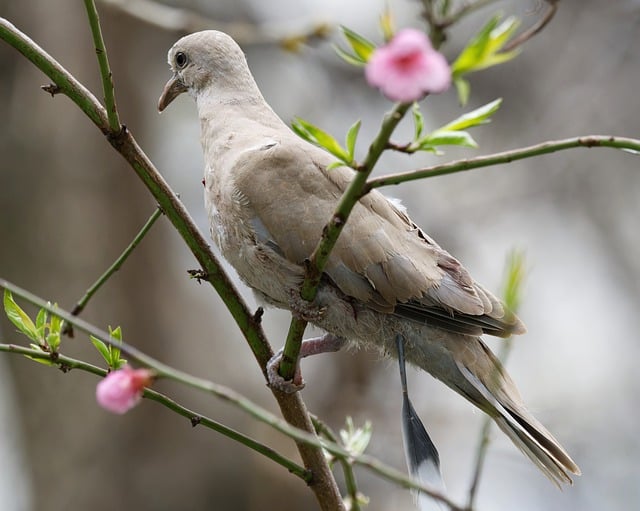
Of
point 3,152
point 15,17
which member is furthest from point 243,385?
point 15,17

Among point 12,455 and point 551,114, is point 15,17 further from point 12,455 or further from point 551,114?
point 551,114

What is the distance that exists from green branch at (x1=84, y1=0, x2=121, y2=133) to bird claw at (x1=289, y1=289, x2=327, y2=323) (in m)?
0.48

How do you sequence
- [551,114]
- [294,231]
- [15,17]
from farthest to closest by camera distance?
[551,114] < [15,17] < [294,231]

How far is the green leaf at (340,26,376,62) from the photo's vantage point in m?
1.11

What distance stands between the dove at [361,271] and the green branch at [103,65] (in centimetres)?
62

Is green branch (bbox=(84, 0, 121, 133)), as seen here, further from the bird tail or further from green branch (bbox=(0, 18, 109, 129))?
the bird tail

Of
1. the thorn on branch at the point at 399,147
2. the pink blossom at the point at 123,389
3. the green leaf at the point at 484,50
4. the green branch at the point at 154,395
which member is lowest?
the pink blossom at the point at 123,389

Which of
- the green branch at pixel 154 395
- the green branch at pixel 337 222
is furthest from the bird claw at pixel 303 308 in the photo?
the green branch at pixel 154 395

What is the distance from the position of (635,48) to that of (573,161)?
37.6 inches

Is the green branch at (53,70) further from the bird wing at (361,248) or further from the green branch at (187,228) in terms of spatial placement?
the bird wing at (361,248)

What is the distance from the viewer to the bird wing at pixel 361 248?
2.21m

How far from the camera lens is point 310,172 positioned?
7.59 ft

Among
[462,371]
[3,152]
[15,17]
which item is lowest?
[462,371]

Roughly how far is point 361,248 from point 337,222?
0.95 meters
